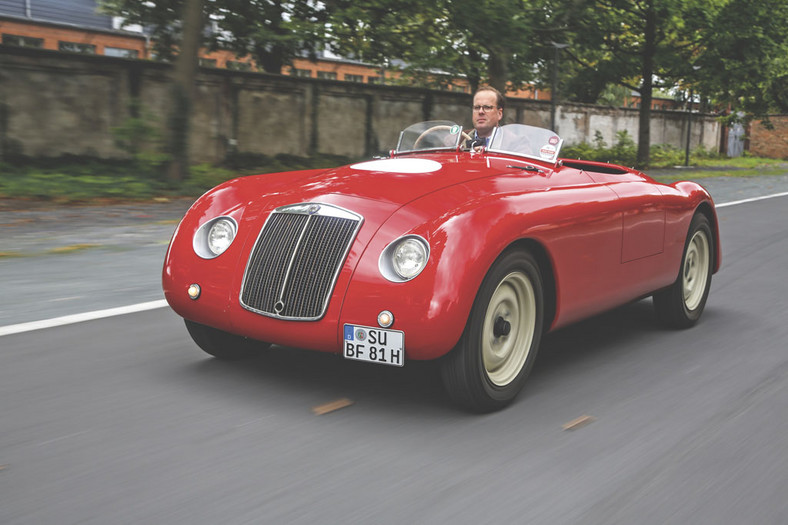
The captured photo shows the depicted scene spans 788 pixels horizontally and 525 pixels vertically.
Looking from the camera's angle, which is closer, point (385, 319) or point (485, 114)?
point (385, 319)

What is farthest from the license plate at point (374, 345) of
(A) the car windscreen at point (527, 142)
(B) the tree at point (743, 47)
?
(B) the tree at point (743, 47)

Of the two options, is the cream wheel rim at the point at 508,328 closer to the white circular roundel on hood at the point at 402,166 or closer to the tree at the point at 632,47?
the white circular roundel on hood at the point at 402,166

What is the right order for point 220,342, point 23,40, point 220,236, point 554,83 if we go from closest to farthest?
point 220,236 → point 220,342 → point 554,83 → point 23,40

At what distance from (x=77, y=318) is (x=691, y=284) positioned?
394 cm

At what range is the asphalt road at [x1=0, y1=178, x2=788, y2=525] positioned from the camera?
9.11ft

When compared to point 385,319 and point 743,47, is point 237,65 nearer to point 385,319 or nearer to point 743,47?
point 743,47

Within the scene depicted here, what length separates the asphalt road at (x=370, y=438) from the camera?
2777 mm

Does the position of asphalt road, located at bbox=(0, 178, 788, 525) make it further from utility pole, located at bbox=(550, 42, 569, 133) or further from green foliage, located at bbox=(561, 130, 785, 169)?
green foliage, located at bbox=(561, 130, 785, 169)

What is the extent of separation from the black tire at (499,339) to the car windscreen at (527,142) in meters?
1.17

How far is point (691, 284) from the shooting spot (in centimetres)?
580

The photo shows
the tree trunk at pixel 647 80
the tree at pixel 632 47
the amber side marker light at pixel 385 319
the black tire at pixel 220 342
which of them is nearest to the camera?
the amber side marker light at pixel 385 319

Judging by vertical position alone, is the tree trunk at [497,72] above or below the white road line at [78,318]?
above

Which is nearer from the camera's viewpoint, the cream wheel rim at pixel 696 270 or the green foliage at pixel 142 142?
the cream wheel rim at pixel 696 270

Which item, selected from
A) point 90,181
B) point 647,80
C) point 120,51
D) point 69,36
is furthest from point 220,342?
point 120,51
